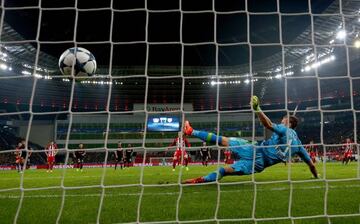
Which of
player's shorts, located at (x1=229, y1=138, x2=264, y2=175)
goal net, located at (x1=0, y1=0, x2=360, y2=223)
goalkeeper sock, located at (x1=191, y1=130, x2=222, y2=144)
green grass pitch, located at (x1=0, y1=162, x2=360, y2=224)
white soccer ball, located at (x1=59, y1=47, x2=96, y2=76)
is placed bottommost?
green grass pitch, located at (x1=0, y1=162, x2=360, y2=224)

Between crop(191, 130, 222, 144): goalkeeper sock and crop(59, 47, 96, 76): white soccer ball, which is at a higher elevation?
crop(59, 47, 96, 76): white soccer ball

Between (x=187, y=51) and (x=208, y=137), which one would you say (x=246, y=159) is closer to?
(x=208, y=137)

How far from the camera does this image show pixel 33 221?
383 centimetres

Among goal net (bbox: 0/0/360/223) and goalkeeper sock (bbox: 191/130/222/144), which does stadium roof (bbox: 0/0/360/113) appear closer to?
goal net (bbox: 0/0/360/223)

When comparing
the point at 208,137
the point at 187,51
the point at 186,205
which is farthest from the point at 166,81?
the point at 186,205

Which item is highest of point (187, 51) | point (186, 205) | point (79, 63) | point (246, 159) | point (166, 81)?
point (187, 51)

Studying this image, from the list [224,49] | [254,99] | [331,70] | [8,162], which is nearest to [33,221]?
[254,99]

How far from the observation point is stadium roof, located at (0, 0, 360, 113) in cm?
2123

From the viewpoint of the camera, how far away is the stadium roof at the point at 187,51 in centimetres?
2123

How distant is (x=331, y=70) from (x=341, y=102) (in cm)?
408

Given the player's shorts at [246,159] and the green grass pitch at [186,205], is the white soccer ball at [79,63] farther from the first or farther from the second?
the player's shorts at [246,159]

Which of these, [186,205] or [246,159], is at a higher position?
[246,159]

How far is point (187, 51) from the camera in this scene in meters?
36.1

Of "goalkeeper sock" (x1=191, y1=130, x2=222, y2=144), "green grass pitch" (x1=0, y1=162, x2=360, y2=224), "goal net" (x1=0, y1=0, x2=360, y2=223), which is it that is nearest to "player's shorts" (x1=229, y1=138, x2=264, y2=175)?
"goalkeeper sock" (x1=191, y1=130, x2=222, y2=144)
